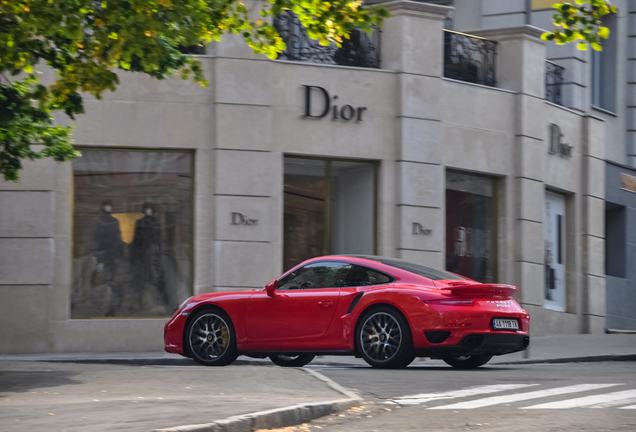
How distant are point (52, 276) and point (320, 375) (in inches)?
303

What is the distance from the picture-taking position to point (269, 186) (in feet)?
53.6

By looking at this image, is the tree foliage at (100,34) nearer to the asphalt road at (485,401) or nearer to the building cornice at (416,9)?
the asphalt road at (485,401)

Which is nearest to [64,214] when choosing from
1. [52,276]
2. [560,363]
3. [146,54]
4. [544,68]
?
[52,276]

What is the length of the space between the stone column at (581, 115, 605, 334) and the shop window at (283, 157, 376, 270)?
556 cm

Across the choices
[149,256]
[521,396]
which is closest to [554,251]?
[149,256]

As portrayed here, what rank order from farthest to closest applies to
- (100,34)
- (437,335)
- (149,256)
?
(149,256), (437,335), (100,34)

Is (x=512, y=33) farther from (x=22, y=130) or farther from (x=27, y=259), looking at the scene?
(x=22, y=130)

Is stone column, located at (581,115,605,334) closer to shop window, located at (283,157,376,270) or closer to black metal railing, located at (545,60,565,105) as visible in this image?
black metal railing, located at (545,60,565,105)

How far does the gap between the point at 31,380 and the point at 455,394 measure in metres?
3.92

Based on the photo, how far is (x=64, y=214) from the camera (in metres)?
15.8

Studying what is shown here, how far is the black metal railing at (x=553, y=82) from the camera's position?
20.4 m

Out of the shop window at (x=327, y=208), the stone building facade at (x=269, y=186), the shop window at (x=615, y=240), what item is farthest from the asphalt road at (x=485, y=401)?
the shop window at (x=615, y=240)

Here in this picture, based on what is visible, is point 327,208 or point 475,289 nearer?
point 475,289

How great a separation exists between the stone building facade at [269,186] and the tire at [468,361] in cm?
534
